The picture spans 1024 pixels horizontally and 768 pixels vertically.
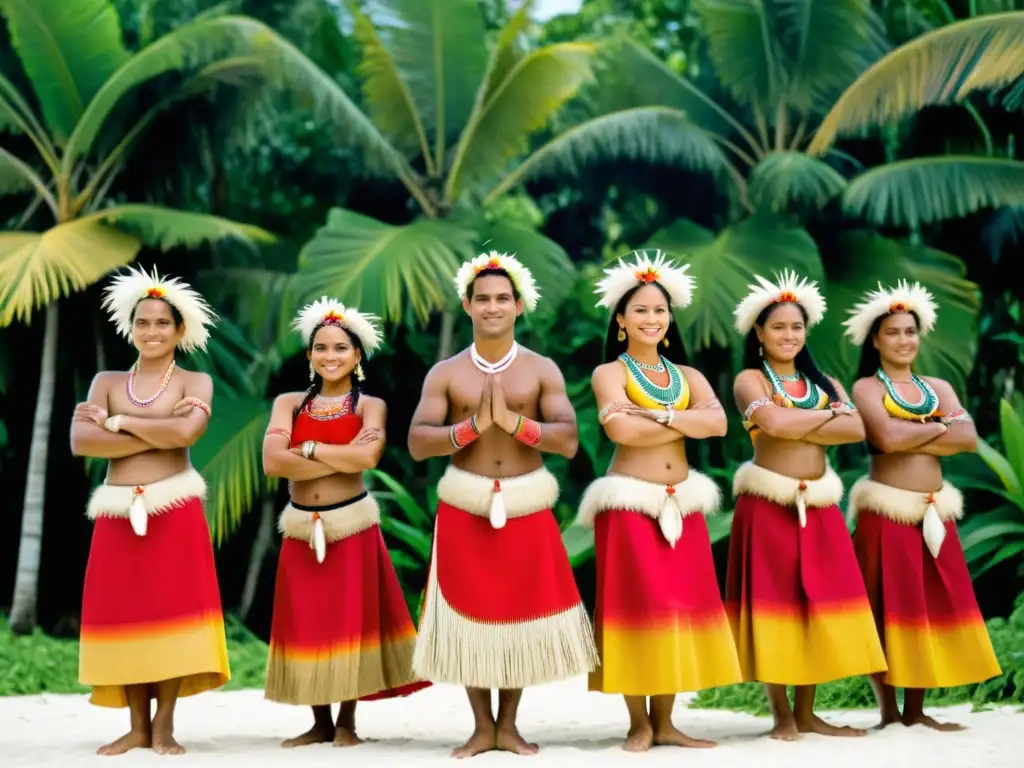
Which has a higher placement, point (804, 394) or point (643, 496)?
point (804, 394)

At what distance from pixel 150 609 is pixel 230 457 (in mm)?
4532

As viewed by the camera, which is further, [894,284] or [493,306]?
[894,284]

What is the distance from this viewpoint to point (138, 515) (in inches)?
214

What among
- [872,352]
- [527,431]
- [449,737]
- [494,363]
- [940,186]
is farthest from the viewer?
[940,186]

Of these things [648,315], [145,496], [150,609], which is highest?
[648,315]

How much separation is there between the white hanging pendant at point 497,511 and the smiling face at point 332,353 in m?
0.94

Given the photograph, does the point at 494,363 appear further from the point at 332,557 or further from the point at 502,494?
the point at 332,557

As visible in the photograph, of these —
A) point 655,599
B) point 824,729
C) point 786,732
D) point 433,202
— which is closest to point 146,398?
point 655,599

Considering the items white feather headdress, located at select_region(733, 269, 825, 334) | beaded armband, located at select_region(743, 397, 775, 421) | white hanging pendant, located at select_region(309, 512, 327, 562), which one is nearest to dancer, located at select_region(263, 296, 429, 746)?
white hanging pendant, located at select_region(309, 512, 327, 562)

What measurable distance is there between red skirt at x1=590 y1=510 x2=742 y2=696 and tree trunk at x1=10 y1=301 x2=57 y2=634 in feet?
21.0

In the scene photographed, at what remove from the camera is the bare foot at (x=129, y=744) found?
5418 mm

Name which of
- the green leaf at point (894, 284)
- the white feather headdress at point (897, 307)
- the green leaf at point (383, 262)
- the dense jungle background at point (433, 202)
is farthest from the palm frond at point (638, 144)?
the white feather headdress at point (897, 307)

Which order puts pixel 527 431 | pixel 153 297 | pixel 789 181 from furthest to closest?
pixel 789 181 < pixel 153 297 < pixel 527 431

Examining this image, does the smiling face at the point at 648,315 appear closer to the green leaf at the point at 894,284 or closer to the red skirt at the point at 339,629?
the red skirt at the point at 339,629
